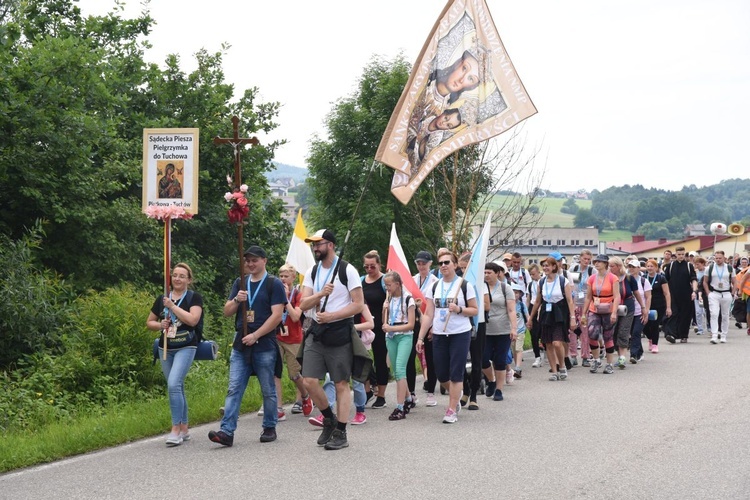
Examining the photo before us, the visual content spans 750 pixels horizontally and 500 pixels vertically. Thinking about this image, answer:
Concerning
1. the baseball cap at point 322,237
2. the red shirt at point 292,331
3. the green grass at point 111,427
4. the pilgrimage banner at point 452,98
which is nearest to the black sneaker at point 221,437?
the green grass at point 111,427

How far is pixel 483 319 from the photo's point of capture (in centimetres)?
1175

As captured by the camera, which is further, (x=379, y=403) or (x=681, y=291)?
(x=681, y=291)

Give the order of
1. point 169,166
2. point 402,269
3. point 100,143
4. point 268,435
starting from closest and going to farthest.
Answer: point 268,435 → point 169,166 → point 402,269 → point 100,143

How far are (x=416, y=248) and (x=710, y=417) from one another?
31.4 m

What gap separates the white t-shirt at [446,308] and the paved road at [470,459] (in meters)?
0.98

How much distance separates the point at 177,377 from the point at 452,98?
4925 mm

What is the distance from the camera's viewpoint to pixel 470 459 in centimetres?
820

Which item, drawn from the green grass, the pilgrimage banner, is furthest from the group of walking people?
the pilgrimage banner

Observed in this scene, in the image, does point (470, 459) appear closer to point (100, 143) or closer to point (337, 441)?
point (337, 441)

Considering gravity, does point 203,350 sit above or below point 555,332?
above

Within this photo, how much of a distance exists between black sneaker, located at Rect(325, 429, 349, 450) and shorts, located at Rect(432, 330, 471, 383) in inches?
77.5

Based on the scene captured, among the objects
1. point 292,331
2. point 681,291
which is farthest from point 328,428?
point 681,291

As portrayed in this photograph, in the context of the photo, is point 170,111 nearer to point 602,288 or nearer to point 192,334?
point 602,288

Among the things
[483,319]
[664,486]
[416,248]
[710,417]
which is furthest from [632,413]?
[416,248]
